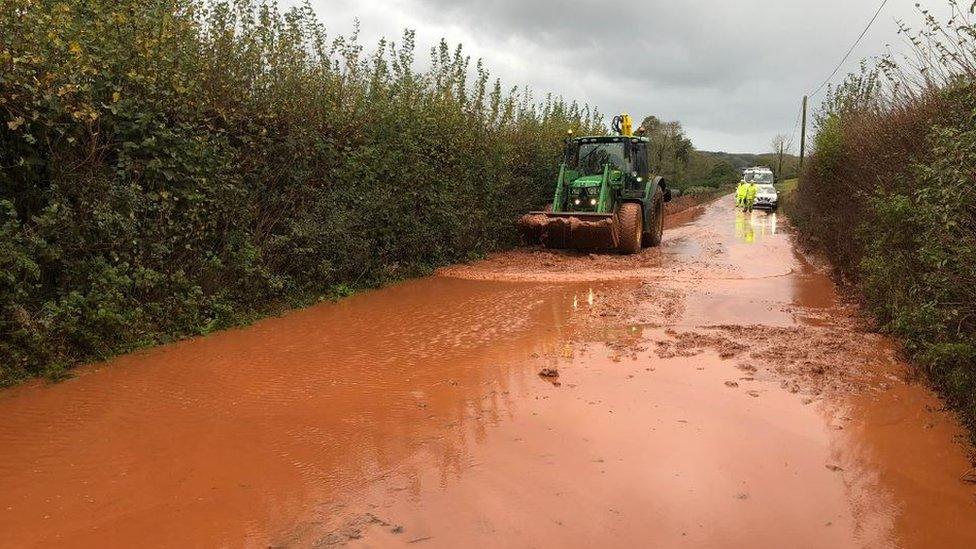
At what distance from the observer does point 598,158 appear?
1404 cm

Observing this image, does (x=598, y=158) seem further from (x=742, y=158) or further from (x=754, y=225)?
(x=742, y=158)

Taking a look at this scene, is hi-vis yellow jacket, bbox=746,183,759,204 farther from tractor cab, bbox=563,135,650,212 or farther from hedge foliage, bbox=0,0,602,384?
hedge foliage, bbox=0,0,602,384

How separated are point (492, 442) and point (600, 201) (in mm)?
9455

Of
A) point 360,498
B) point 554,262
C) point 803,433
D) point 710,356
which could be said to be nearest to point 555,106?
point 554,262

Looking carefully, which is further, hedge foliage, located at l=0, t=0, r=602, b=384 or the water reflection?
the water reflection

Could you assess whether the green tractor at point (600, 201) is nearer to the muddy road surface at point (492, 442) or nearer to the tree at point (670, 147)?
the muddy road surface at point (492, 442)

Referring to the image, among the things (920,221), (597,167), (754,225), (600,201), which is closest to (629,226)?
(600,201)

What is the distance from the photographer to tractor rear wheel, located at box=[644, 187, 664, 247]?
14.7 metres

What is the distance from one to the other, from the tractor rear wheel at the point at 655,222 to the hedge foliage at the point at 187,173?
5897mm

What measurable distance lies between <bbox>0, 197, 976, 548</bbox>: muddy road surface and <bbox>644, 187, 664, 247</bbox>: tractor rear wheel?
7.54 meters

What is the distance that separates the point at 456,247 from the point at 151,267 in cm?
658

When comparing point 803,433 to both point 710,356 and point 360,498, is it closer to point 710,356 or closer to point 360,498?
point 710,356

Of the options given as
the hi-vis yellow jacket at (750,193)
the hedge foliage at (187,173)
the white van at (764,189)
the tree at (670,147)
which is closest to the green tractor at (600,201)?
the hedge foliage at (187,173)

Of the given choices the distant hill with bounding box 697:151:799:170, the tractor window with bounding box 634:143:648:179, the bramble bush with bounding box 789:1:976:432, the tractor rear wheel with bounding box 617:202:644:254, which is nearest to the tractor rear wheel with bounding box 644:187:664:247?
the tractor window with bounding box 634:143:648:179
